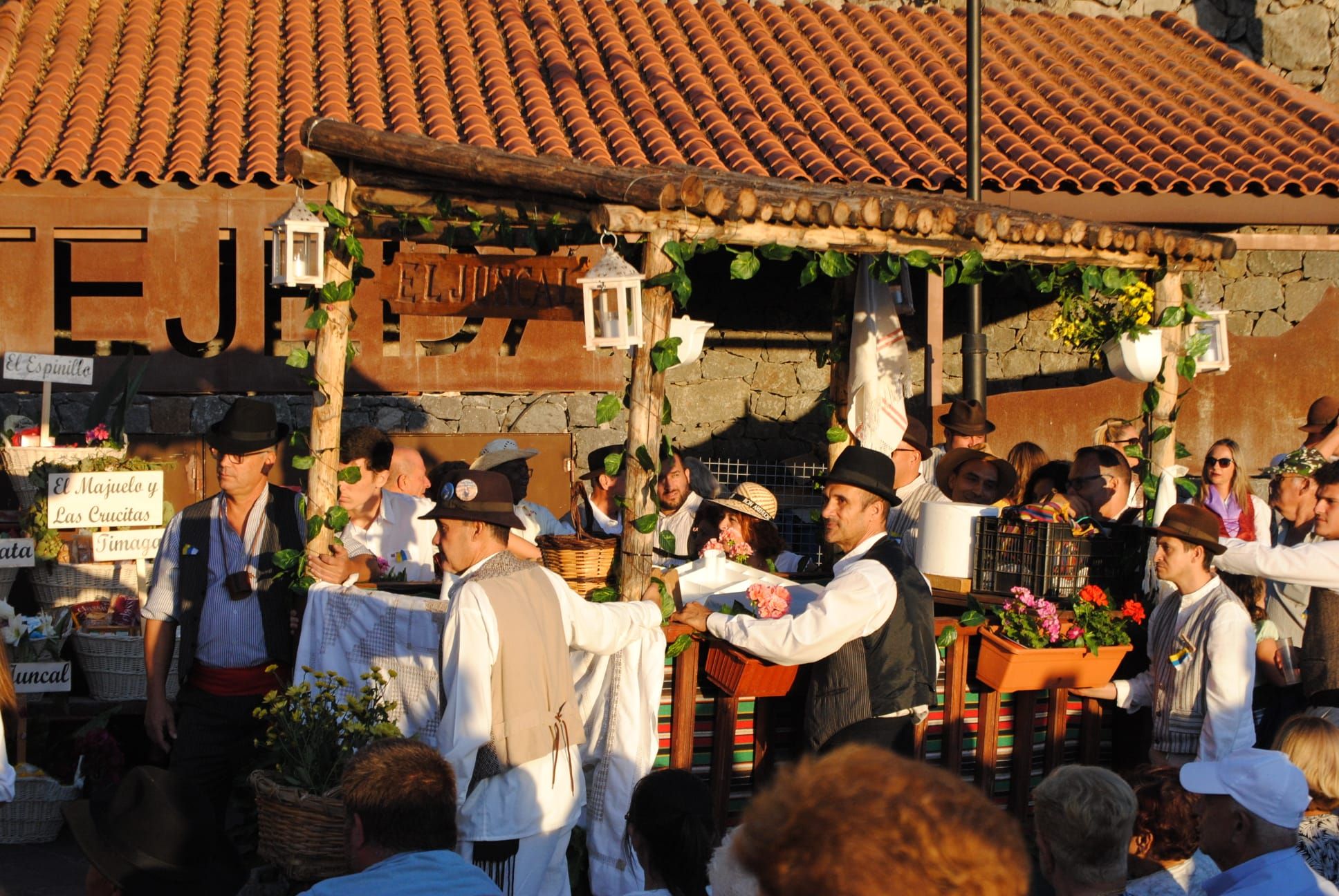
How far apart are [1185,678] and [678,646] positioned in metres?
1.84

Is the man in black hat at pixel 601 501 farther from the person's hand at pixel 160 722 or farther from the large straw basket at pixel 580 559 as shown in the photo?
the person's hand at pixel 160 722

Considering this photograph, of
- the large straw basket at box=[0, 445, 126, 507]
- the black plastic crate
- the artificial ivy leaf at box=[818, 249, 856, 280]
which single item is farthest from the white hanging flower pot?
the large straw basket at box=[0, 445, 126, 507]

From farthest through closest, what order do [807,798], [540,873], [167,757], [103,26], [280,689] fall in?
[103,26]
[167,757]
[280,689]
[540,873]
[807,798]

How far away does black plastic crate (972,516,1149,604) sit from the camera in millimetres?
5613

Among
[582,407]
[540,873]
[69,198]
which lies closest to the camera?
[540,873]

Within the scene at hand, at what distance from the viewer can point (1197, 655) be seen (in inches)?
195

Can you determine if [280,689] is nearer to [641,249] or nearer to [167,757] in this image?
[167,757]

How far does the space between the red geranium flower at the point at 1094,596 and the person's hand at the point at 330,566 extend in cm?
286

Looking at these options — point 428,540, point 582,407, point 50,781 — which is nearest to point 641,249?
point 428,540

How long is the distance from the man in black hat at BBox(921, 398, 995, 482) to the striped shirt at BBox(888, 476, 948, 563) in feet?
1.48

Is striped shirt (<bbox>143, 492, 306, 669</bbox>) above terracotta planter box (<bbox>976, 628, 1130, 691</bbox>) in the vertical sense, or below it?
above

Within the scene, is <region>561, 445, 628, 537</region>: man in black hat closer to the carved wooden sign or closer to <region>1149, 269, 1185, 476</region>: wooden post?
the carved wooden sign

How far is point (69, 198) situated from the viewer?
9.59 meters

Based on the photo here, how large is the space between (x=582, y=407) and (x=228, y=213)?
2.94m
